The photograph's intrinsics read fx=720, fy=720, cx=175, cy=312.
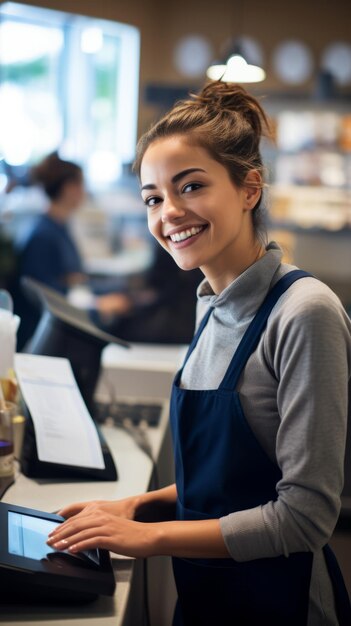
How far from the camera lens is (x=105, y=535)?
3.64ft

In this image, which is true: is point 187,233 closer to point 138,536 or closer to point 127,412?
point 138,536

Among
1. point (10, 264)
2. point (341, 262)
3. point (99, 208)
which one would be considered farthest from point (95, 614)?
A: point (341, 262)

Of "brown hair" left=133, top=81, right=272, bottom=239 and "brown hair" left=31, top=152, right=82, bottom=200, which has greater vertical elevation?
"brown hair" left=133, top=81, right=272, bottom=239

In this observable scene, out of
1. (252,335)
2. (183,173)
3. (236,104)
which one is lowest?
(252,335)

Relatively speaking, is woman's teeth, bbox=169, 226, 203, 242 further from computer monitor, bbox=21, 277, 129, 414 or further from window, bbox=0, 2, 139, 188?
window, bbox=0, 2, 139, 188

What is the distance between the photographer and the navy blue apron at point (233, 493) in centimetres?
112

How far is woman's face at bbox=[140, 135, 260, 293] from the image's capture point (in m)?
1.19

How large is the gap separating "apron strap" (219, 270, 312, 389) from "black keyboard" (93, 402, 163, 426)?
94 centimetres

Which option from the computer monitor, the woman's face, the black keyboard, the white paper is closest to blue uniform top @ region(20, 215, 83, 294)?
the black keyboard

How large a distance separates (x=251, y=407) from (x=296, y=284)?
0.67ft

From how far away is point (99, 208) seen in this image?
6699mm

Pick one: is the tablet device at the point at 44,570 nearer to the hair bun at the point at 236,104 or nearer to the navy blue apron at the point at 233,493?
the navy blue apron at the point at 233,493

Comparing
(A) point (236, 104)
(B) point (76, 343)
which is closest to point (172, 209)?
(A) point (236, 104)

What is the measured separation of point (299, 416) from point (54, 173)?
330 centimetres
